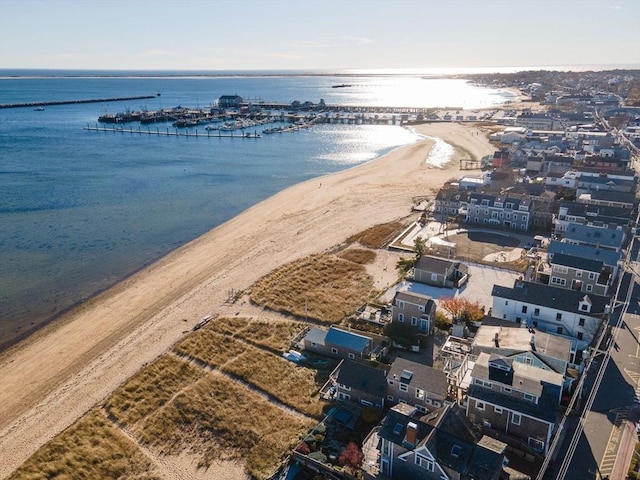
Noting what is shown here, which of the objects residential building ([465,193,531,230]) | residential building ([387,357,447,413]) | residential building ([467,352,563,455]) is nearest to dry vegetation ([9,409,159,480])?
residential building ([387,357,447,413])

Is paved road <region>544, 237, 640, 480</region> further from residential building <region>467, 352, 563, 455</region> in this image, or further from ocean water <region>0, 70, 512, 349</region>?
ocean water <region>0, 70, 512, 349</region>

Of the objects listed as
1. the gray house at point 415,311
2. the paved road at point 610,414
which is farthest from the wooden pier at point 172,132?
the paved road at point 610,414

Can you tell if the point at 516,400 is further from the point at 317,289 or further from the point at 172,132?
the point at 172,132

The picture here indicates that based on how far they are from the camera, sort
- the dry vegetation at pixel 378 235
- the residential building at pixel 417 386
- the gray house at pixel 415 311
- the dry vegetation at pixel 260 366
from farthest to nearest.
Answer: the dry vegetation at pixel 378 235 < the gray house at pixel 415 311 < the dry vegetation at pixel 260 366 < the residential building at pixel 417 386

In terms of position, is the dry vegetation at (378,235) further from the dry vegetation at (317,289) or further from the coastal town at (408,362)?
the dry vegetation at (317,289)

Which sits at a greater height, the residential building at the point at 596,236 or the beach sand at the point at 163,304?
the residential building at the point at 596,236

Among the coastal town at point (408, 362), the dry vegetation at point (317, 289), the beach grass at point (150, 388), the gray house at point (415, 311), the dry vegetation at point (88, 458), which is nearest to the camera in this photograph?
the coastal town at point (408, 362)

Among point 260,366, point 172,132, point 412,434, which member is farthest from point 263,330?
point 172,132
